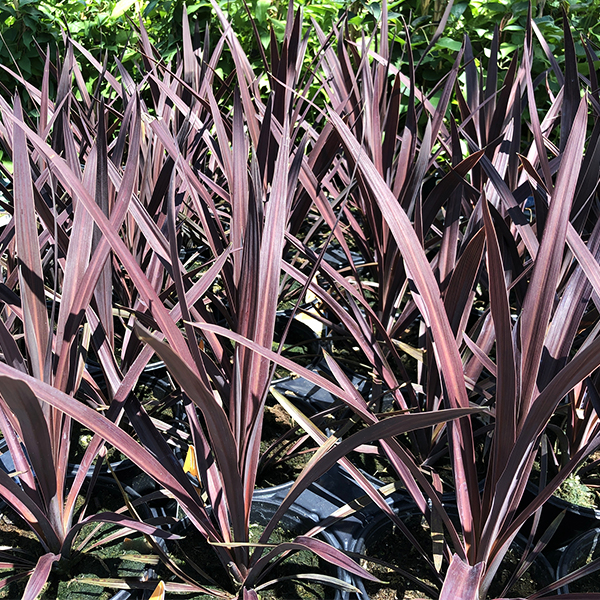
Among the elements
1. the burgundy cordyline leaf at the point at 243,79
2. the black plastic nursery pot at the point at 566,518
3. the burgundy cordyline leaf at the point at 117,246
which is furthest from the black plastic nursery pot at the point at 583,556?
the burgundy cordyline leaf at the point at 243,79

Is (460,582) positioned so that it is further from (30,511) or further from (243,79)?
(243,79)

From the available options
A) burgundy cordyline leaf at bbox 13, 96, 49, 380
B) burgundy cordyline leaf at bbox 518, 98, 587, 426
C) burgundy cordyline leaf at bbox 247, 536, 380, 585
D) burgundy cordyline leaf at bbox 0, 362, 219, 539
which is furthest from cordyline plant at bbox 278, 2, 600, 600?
burgundy cordyline leaf at bbox 13, 96, 49, 380

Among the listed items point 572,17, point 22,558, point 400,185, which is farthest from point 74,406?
point 572,17

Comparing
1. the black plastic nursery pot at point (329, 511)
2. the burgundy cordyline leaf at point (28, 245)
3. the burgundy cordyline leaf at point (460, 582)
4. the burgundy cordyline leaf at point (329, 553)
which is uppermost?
the burgundy cordyline leaf at point (28, 245)

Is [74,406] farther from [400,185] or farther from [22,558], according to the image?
[400,185]

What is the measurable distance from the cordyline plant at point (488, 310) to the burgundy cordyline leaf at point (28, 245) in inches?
14.3

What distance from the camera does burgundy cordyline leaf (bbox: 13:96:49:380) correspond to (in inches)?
23.5

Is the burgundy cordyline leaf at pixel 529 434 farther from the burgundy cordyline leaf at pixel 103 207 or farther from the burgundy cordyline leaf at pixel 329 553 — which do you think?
the burgundy cordyline leaf at pixel 103 207

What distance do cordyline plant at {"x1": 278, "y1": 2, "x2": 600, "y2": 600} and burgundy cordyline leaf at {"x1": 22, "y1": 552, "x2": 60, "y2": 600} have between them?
385 mm

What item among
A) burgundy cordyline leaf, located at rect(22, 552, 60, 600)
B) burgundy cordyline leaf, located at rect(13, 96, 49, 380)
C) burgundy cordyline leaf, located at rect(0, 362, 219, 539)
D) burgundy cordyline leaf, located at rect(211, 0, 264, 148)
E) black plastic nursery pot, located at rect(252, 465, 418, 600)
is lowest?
black plastic nursery pot, located at rect(252, 465, 418, 600)

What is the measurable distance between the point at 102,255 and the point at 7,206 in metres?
0.43

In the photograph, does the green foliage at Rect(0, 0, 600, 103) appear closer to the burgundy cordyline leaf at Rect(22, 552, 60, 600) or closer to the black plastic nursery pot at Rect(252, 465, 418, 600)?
the black plastic nursery pot at Rect(252, 465, 418, 600)

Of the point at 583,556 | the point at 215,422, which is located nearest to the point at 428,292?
the point at 215,422

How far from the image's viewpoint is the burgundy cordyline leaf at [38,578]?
55cm
